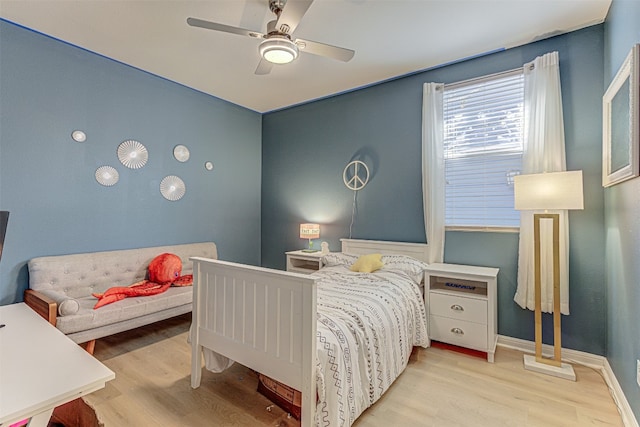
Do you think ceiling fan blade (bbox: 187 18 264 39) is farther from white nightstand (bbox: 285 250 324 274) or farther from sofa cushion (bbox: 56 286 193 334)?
white nightstand (bbox: 285 250 324 274)

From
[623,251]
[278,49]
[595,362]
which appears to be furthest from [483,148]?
[278,49]

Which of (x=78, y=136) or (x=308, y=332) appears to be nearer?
Result: (x=308, y=332)

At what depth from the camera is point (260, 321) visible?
5.70 ft

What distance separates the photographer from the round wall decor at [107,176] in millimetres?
3043

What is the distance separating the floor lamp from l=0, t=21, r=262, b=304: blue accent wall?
353 centimetres

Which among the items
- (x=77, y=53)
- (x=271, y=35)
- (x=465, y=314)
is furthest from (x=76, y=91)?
(x=465, y=314)

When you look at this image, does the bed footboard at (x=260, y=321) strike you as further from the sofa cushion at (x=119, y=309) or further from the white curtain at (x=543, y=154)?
the white curtain at (x=543, y=154)

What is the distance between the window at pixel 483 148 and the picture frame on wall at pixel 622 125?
2.04ft

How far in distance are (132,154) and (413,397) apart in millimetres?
3507

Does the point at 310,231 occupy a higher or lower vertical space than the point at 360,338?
higher

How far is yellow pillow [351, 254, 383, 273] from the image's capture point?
2970mm

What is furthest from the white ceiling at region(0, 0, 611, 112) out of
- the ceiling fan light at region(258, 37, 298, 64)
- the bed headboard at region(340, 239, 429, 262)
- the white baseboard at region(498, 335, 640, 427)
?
the white baseboard at region(498, 335, 640, 427)

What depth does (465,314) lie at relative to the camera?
2607 millimetres

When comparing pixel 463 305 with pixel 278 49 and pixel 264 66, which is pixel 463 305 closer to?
pixel 278 49
